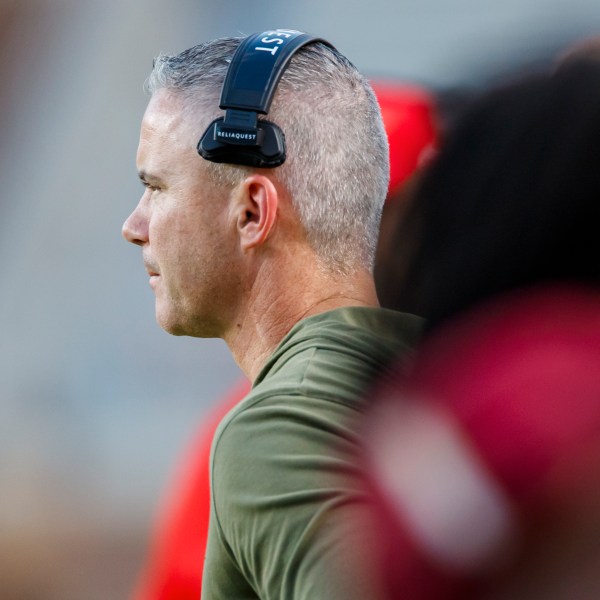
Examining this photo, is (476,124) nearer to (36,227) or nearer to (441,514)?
(441,514)

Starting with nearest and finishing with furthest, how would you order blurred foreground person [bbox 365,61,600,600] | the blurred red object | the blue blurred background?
blurred foreground person [bbox 365,61,600,600]
the blurred red object
the blue blurred background

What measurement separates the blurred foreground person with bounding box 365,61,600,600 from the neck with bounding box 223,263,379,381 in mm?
705

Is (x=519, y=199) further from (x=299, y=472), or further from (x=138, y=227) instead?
(x=138, y=227)

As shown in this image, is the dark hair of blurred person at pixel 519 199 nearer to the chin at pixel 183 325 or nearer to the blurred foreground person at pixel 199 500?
the chin at pixel 183 325

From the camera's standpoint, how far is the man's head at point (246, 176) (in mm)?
1478

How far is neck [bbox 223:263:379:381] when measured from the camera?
1478mm

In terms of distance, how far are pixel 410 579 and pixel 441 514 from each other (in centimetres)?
4

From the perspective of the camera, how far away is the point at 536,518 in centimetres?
59

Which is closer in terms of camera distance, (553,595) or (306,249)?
(553,595)

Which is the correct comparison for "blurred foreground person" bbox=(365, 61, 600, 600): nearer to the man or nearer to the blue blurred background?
the man

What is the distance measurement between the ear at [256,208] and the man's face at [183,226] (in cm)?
3

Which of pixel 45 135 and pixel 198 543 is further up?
pixel 198 543

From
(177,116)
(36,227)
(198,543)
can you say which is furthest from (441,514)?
(36,227)

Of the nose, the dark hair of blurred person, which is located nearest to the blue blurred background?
the nose
